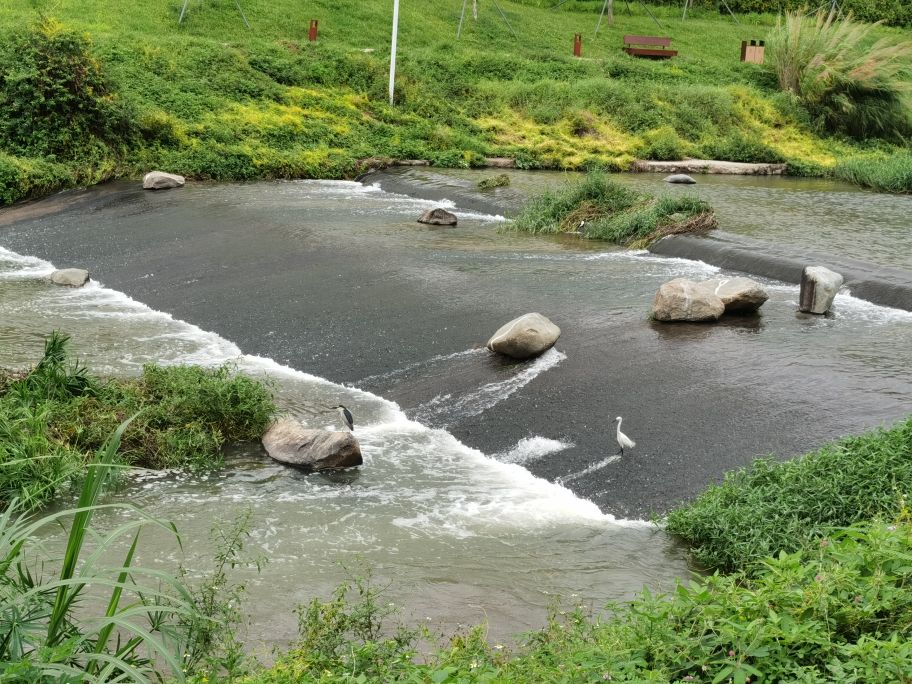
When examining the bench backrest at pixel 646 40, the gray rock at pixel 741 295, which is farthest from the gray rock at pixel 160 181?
the bench backrest at pixel 646 40

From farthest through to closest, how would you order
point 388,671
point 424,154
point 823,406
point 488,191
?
point 424,154
point 488,191
point 823,406
point 388,671

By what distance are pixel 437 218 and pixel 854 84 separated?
50.6 feet

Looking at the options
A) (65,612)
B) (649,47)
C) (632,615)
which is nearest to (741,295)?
(632,615)

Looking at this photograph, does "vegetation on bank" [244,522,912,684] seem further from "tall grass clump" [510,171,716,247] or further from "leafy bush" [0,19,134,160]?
"leafy bush" [0,19,134,160]

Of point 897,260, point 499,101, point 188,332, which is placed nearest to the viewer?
point 188,332

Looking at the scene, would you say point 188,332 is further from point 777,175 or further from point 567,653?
point 777,175

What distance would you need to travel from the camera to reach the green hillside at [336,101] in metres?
18.8

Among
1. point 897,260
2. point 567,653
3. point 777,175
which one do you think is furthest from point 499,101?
point 567,653

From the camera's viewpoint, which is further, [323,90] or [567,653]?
[323,90]

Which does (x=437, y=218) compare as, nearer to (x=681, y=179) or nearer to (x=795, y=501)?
(x=681, y=179)

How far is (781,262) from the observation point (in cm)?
1147

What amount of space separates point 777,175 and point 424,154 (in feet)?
25.2

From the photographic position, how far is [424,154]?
21.3m

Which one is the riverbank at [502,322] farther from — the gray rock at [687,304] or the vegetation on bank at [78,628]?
the vegetation on bank at [78,628]
